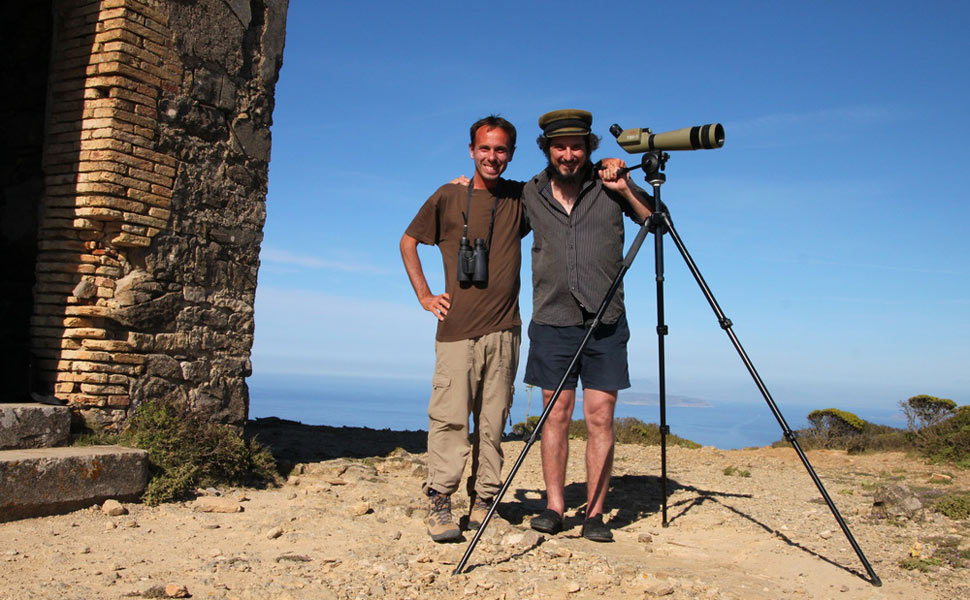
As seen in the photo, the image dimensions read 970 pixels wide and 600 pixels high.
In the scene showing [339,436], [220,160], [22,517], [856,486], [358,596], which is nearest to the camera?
[358,596]

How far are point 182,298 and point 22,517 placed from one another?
1.87m

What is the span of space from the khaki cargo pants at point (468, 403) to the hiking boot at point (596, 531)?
1.78ft

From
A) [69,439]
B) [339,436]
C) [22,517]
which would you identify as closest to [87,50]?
[69,439]

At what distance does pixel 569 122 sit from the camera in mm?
4125

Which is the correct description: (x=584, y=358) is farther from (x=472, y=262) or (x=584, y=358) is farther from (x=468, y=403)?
(x=472, y=262)

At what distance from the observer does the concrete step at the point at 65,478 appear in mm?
4020

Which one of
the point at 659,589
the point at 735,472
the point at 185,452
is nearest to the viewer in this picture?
the point at 659,589

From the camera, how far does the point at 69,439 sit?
188 inches

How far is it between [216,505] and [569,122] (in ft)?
10.4

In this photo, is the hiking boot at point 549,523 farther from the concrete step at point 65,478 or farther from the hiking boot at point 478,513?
the concrete step at point 65,478

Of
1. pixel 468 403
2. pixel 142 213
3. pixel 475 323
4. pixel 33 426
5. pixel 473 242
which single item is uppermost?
pixel 142 213

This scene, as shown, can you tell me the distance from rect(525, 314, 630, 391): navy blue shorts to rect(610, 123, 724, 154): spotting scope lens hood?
38.1 inches

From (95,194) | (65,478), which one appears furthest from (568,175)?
(65,478)

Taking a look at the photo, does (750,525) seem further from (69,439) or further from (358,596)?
(69,439)
